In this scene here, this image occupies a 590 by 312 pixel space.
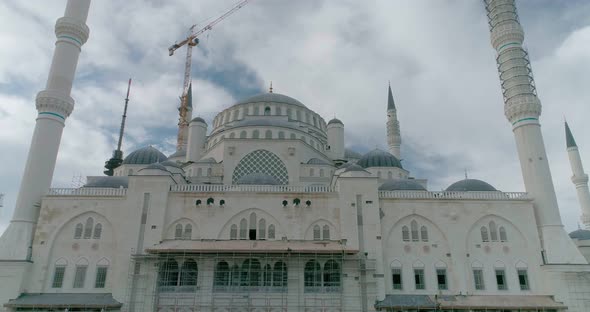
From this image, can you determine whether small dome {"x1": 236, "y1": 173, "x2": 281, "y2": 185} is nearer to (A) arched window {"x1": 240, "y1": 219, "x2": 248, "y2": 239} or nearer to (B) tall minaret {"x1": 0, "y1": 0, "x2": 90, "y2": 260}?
(A) arched window {"x1": 240, "y1": 219, "x2": 248, "y2": 239}

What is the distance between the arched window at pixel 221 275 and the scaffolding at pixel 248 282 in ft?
0.20

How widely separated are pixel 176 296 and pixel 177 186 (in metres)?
7.23

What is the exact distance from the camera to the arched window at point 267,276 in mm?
26281

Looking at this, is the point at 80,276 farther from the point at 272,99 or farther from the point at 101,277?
the point at 272,99

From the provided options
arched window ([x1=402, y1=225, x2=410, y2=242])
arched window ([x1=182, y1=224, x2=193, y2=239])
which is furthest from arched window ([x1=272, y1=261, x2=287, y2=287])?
arched window ([x1=402, y1=225, x2=410, y2=242])

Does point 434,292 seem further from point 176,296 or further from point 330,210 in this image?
point 176,296

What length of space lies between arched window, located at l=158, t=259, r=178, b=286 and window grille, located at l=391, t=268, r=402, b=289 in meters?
→ 13.7

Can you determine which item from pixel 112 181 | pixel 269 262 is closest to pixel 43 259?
pixel 112 181

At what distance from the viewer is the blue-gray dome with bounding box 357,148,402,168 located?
133 feet

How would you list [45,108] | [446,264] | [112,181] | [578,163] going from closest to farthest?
[446,264] < [45,108] < [112,181] < [578,163]

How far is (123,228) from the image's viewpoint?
89.2ft

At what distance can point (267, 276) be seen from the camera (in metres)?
26.5

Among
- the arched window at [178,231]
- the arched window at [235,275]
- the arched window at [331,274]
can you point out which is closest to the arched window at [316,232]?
the arched window at [331,274]

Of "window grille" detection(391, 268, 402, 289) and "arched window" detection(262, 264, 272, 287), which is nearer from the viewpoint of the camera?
"arched window" detection(262, 264, 272, 287)
